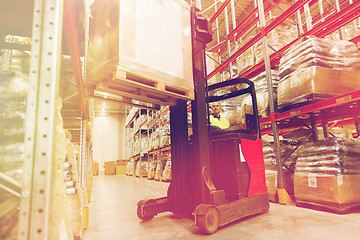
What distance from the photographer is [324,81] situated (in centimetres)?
319

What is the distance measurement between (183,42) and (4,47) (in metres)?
1.69

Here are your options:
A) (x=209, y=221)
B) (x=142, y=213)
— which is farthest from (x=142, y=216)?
(x=209, y=221)

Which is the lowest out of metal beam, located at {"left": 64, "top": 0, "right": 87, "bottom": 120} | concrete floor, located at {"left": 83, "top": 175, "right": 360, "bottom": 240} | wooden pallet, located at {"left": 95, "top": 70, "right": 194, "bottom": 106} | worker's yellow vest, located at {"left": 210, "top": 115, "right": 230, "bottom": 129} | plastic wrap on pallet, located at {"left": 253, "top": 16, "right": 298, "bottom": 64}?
concrete floor, located at {"left": 83, "top": 175, "right": 360, "bottom": 240}

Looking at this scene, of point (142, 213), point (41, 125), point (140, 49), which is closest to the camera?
point (41, 125)

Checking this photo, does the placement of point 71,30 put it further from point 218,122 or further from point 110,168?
point 110,168

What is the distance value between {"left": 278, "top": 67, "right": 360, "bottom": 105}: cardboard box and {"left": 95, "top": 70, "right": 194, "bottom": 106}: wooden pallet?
1.75 meters

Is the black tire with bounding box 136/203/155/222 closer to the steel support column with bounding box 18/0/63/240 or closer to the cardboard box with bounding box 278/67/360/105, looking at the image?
the steel support column with bounding box 18/0/63/240

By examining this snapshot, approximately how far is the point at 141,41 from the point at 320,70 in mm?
2511

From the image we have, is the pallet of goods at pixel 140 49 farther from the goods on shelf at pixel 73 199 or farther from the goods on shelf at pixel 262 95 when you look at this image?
the goods on shelf at pixel 262 95

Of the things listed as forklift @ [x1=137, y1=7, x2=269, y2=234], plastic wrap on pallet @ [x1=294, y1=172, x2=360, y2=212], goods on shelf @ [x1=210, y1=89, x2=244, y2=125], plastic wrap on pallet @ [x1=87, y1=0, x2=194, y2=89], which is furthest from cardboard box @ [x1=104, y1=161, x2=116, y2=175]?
plastic wrap on pallet @ [x1=87, y1=0, x2=194, y2=89]

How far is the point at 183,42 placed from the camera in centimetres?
257

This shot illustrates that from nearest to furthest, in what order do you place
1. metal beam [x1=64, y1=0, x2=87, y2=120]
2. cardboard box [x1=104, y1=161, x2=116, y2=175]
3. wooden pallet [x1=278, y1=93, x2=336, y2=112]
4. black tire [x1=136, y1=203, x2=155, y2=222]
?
metal beam [x1=64, y1=0, x2=87, y2=120] < black tire [x1=136, y1=203, x2=155, y2=222] < wooden pallet [x1=278, y1=93, x2=336, y2=112] < cardboard box [x1=104, y1=161, x2=116, y2=175]

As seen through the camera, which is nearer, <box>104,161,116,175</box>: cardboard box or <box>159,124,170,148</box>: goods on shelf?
<box>159,124,170,148</box>: goods on shelf

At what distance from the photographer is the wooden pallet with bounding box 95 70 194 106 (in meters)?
2.02
